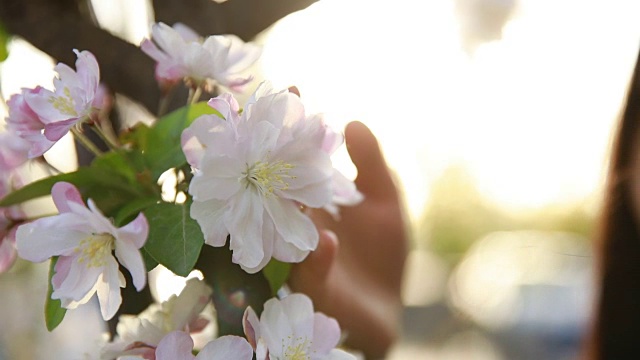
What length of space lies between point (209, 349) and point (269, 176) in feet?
0.28

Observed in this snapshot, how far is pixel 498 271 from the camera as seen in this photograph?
328 centimetres

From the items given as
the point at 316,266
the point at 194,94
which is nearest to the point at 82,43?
the point at 194,94

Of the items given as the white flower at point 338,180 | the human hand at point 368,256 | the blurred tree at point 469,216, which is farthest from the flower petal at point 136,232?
the blurred tree at point 469,216

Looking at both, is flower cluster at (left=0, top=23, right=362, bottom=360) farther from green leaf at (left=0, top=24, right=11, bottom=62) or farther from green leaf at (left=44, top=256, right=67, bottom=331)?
green leaf at (left=0, top=24, right=11, bottom=62)

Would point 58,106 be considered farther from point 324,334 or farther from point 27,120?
point 324,334

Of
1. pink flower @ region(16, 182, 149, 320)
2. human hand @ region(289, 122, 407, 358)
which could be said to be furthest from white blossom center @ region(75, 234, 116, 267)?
human hand @ region(289, 122, 407, 358)

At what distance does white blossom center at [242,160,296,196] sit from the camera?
0.35 meters

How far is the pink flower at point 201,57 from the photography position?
0.43m

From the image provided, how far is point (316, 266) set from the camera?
0.48m

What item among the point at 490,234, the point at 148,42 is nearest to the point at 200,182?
the point at 148,42

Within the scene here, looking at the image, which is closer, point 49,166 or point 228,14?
point 49,166

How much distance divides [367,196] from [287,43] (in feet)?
0.83

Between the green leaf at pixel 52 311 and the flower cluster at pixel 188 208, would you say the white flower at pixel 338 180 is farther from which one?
the green leaf at pixel 52 311

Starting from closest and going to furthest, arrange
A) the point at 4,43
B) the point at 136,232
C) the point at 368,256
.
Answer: the point at 136,232
the point at 4,43
the point at 368,256
